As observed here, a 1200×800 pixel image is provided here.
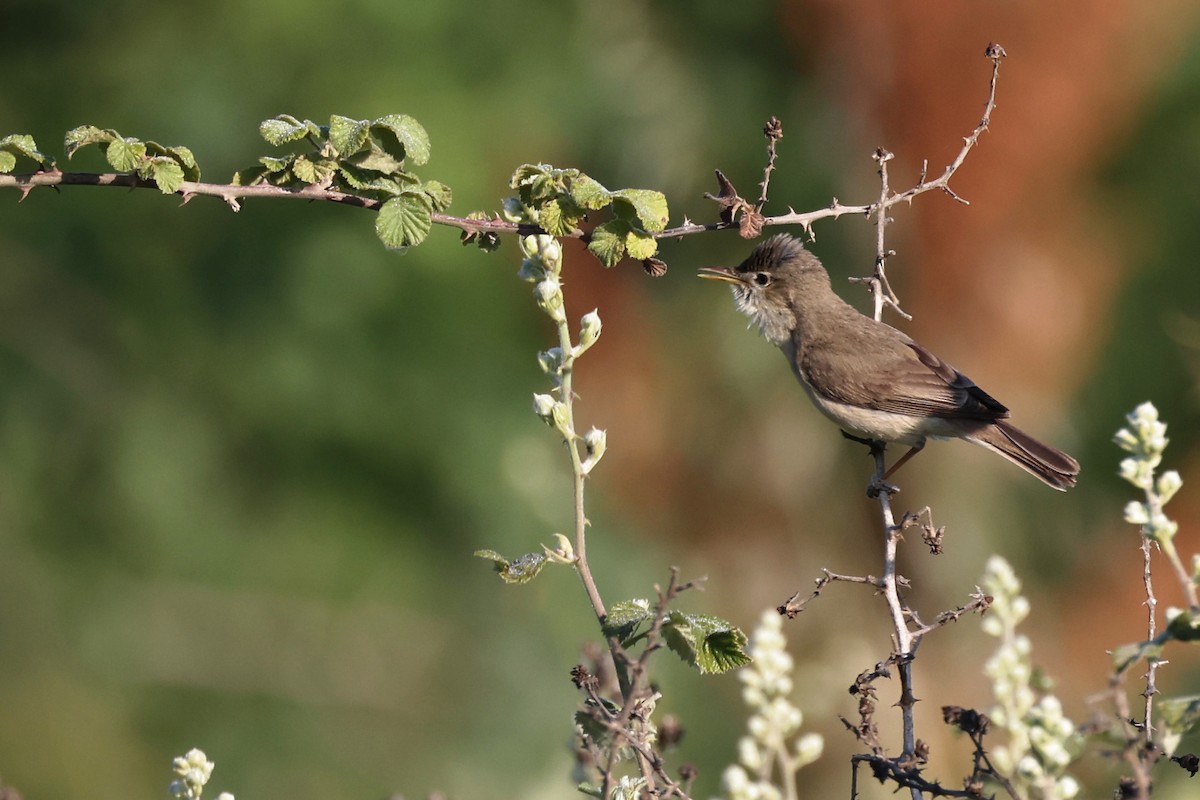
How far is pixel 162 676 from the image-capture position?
9.02m

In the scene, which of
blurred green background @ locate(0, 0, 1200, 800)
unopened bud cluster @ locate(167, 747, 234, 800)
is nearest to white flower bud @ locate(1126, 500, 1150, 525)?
unopened bud cluster @ locate(167, 747, 234, 800)

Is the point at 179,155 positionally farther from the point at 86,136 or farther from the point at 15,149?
the point at 15,149

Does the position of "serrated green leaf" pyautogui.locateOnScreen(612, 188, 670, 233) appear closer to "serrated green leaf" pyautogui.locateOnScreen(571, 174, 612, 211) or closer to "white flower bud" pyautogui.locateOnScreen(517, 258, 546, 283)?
"serrated green leaf" pyautogui.locateOnScreen(571, 174, 612, 211)

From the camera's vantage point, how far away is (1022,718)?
1711 mm

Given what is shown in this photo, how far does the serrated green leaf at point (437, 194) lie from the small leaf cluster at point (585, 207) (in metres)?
0.13

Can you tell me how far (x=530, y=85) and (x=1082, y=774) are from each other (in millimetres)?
5767

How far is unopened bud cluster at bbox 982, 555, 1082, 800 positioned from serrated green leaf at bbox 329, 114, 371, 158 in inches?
55.8

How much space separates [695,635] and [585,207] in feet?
2.75

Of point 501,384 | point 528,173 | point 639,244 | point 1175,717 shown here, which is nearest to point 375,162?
point 528,173

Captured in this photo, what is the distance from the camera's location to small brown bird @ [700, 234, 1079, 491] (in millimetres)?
5293

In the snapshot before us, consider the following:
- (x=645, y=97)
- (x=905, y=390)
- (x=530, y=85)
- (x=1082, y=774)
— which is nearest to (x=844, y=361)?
(x=905, y=390)

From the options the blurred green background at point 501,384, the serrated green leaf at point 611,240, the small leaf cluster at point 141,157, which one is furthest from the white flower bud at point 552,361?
the blurred green background at point 501,384

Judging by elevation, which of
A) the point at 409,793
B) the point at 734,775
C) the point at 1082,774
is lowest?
the point at 734,775

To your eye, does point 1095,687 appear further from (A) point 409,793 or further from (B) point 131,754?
(B) point 131,754
